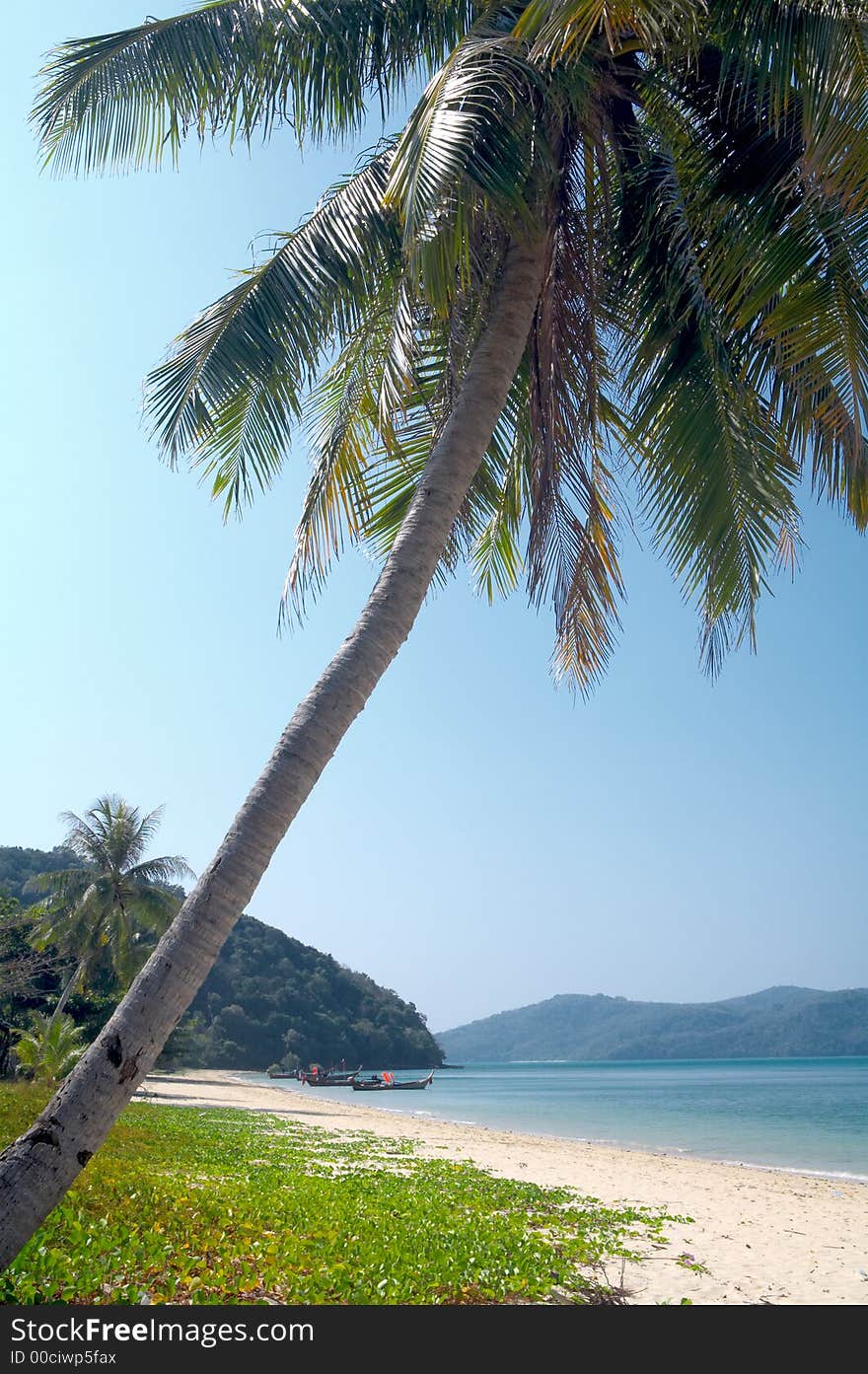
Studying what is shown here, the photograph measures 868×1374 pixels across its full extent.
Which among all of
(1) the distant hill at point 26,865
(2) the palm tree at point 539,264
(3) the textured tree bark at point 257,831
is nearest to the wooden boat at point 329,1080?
(1) the distant hill at point 26,865

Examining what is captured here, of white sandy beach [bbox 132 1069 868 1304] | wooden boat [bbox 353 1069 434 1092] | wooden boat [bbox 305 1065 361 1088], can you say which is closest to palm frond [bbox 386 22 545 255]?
white sandy beach [bbox 132 1069 868 1304]

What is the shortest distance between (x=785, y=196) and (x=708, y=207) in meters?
0.64

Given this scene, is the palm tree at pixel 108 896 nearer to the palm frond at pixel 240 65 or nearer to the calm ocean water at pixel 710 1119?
the calm ocean water at pixel 710 1119

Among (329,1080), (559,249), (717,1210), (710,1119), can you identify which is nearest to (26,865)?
(329,1080)

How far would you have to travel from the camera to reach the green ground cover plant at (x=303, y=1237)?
4527mm

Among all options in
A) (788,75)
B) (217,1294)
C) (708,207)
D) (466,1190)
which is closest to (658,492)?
(708,207)

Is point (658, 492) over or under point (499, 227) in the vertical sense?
under

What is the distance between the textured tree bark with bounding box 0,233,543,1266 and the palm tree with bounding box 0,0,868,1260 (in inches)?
1.1

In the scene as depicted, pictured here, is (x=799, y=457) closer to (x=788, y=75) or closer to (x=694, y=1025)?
(x=788, y=75)

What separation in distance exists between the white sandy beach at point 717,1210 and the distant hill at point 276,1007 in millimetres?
42356

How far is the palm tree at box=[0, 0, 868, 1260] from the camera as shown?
16.7ft

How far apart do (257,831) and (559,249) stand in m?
4.93

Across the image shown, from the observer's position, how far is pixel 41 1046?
18.8 m

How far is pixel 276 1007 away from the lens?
2911 inches
